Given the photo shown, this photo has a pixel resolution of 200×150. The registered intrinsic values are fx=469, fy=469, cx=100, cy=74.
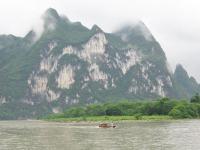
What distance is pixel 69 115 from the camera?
166750mm

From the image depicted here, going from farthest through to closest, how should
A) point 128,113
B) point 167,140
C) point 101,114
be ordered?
point 101,114, point 128,113, point 167,140

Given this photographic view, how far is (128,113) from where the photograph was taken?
137500 millimetres

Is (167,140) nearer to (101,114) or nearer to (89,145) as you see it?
(89,145)

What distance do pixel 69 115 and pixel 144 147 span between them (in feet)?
407

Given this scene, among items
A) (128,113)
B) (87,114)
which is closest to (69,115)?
(87,114)

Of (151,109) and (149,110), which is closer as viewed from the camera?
(151,109)

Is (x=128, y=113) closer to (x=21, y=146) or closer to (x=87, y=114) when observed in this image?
Result: (x=87, y=114)

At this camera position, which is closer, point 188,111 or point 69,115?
point 188,111

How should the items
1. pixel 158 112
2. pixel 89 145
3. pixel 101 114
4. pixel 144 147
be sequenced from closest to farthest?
pixel 144 147 → pixel 89 145 → pixel 158 112 → pixel 101 114

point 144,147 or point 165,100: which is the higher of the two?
point 165,100

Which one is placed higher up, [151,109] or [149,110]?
[151,109]

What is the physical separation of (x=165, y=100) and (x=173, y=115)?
594 inches

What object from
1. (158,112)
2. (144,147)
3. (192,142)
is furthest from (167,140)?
(158,112)

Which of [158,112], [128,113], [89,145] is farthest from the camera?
[128,113]
